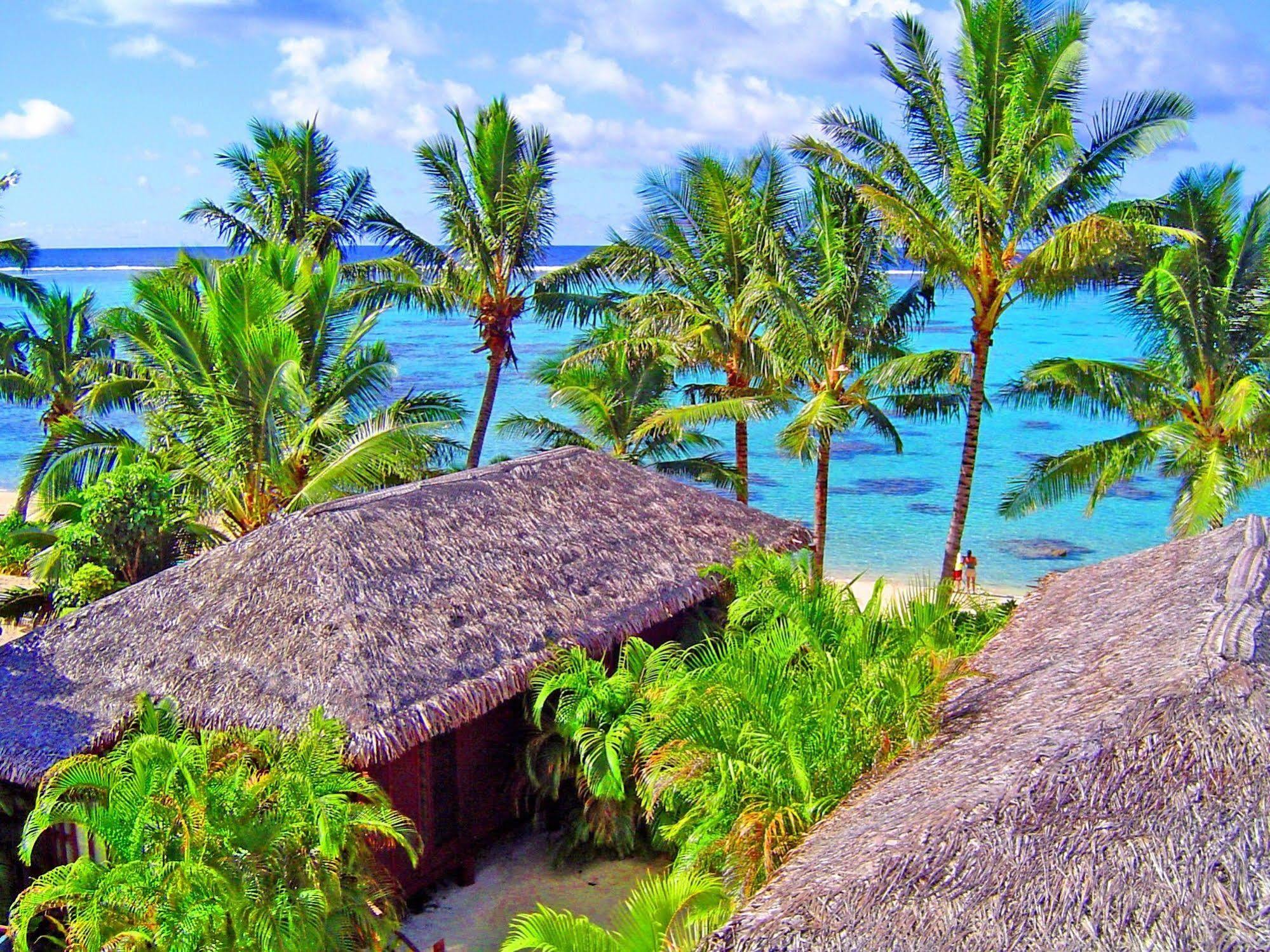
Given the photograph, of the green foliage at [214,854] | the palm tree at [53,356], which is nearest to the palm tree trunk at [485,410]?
the palm tree at [53,356]

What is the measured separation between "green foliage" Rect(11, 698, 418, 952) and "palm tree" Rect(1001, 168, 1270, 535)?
909 cm

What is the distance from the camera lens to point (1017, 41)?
12.1 m

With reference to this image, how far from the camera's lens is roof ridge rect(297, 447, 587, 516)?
30.1 ft

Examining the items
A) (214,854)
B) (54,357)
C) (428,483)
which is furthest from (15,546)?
(214,854)

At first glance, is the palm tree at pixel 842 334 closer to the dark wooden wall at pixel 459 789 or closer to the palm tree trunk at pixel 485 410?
the palm tree trunk at pixel 485 410

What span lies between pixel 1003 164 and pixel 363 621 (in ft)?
26.3

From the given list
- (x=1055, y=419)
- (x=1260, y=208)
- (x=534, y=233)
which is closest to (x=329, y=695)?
(x=534, y=233)

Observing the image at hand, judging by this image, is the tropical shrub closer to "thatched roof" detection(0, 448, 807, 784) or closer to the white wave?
"thatched roof" detection(0, 448, 807, 784)

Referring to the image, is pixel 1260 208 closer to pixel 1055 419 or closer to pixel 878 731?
pixel 878 731

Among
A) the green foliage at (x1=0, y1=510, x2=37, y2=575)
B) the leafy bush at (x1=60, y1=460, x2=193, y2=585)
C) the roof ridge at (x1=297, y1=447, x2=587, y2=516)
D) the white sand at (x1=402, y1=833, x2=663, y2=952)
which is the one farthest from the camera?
the green foliage at (x1=0, y1=510, x2=37, y2=575)

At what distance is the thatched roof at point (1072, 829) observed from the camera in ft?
15.3

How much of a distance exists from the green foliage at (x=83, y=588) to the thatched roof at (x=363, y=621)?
2.17 metres

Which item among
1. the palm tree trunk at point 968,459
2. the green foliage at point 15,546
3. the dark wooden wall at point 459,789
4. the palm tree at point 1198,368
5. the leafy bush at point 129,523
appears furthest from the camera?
the palm tree trunk at point 968,459

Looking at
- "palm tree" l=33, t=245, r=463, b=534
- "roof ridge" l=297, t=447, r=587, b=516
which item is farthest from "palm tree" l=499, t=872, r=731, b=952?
"palm tree" l=33, t=245, r=463, b=534
